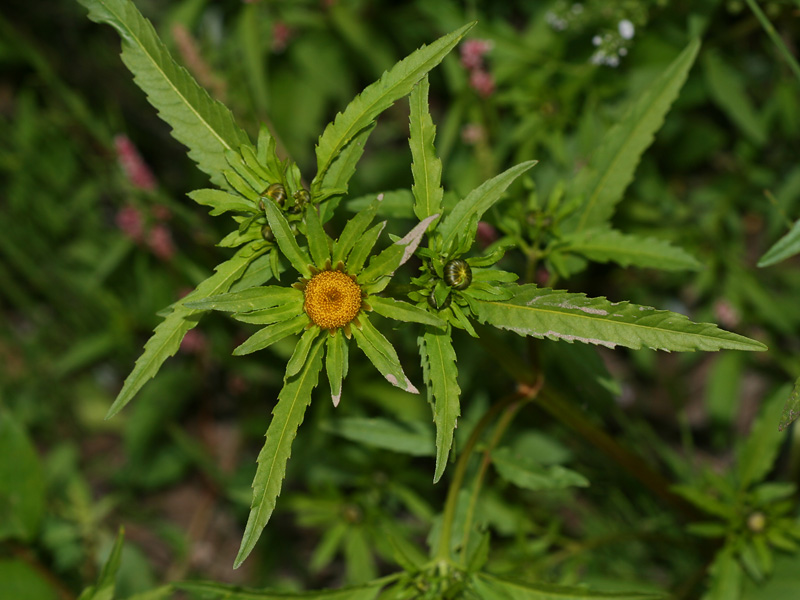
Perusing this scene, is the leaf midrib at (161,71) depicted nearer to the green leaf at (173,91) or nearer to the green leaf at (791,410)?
the green leaf at (173,91)

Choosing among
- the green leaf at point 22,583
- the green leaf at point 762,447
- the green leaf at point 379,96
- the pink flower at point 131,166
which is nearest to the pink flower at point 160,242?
the pink flower at point 131,166

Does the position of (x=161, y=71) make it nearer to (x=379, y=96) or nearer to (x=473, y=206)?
(x=379, y=96)

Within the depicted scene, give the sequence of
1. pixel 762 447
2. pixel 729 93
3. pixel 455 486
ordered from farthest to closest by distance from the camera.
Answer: pixel 729 93 → pixel 762 447 → pixel 455 486

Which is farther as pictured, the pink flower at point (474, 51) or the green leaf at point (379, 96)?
the pink flower at point (474, 51)

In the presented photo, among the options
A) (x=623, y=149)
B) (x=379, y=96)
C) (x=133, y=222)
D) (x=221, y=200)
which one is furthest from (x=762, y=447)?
(x=133, y=222)

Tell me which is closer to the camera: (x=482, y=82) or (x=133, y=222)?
(x=482, y=82)

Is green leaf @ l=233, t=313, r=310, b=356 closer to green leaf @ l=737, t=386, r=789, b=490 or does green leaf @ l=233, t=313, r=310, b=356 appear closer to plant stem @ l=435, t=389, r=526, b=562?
plant stem @ l=435, t=389, r=526, b=562
